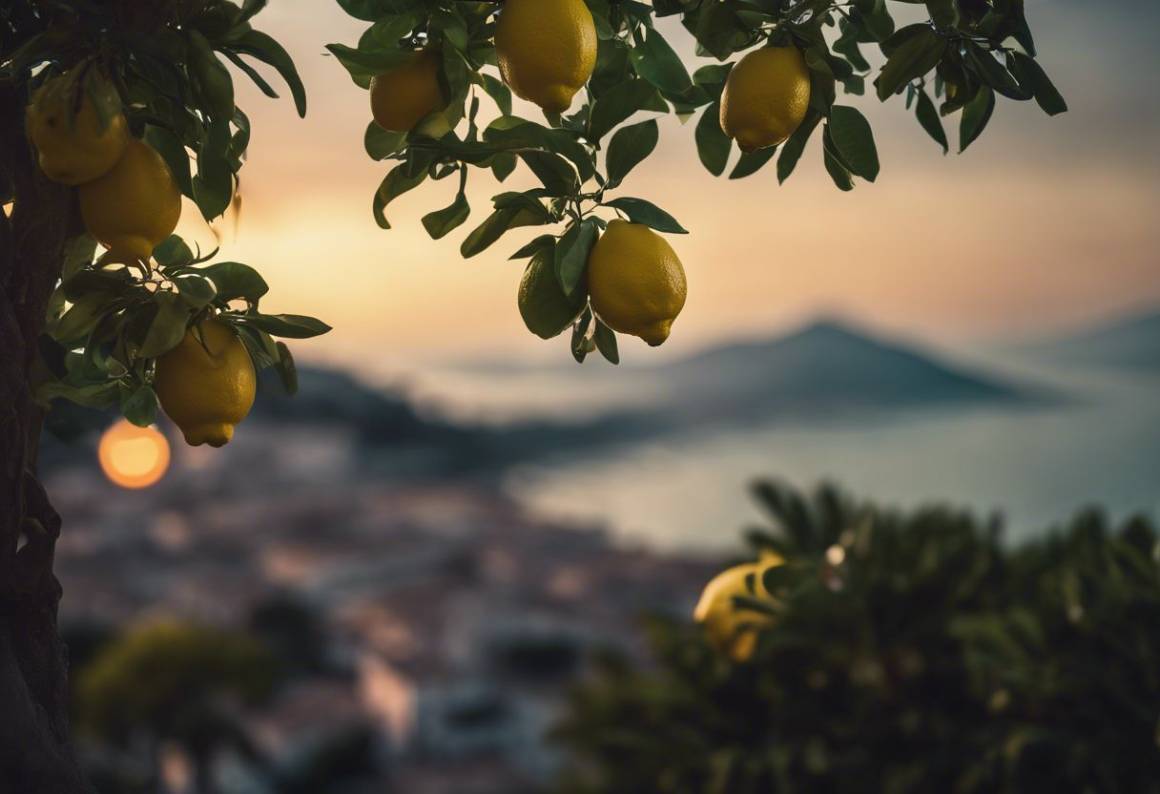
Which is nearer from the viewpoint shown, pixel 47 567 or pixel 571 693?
pixel 47 567

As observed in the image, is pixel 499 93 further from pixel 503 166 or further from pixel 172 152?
pixel 172 152

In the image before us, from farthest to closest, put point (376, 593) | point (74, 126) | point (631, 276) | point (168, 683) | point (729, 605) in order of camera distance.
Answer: point (376, 593) < point (168, 683) < point (729, 605) < point (631, 276) < point (74, 126)

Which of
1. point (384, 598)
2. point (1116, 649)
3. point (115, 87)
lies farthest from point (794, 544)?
point (384, 598)

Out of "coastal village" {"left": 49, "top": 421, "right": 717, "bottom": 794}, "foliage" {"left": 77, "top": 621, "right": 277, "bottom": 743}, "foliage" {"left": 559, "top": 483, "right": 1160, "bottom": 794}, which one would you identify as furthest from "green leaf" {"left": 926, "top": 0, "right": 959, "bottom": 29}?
"coastal village" {"left": 49, "top": 421, "right": 717, "bottom": 794}

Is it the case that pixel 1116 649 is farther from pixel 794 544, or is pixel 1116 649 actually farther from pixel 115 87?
pixel 115 87

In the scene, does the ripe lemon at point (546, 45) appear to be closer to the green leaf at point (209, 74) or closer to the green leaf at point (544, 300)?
the green leaf at point (544, 300)

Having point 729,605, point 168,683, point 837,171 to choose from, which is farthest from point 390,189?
point 168,683
